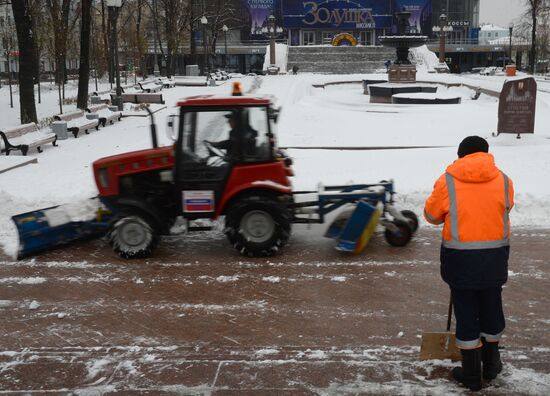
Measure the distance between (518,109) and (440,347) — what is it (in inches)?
486

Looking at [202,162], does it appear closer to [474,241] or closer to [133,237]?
[133,237]

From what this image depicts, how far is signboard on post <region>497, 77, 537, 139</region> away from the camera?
53.5 feet

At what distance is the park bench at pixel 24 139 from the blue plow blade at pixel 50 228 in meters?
8.79

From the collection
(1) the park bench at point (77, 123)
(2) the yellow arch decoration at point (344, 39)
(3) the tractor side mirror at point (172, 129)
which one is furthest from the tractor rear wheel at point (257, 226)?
(2) the yellow arch decoration at point (344, 39)

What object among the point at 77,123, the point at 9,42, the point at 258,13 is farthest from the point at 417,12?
the point at 77,123

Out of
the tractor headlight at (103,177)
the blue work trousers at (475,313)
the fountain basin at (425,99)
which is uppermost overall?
the fountain basin at (425,99)

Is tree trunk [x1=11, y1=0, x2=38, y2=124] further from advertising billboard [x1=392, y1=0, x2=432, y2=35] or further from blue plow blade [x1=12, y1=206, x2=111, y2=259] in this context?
advertising billboard [x1=392, y1=0, x2=432, y2=35]

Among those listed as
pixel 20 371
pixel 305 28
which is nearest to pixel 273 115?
pixel 20 371

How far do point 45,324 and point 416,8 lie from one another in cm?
9717

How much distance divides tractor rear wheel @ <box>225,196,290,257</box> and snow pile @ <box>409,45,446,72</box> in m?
51.1

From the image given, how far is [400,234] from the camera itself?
8664 millimetres

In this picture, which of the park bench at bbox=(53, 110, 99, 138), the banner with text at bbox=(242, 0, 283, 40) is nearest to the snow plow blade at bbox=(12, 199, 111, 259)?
the park bench at bbox=(53, 110, 99, 138)

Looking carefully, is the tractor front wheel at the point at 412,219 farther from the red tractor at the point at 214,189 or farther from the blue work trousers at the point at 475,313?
the blue work trousers at the point at 475,313

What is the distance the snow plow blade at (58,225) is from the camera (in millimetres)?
8461
